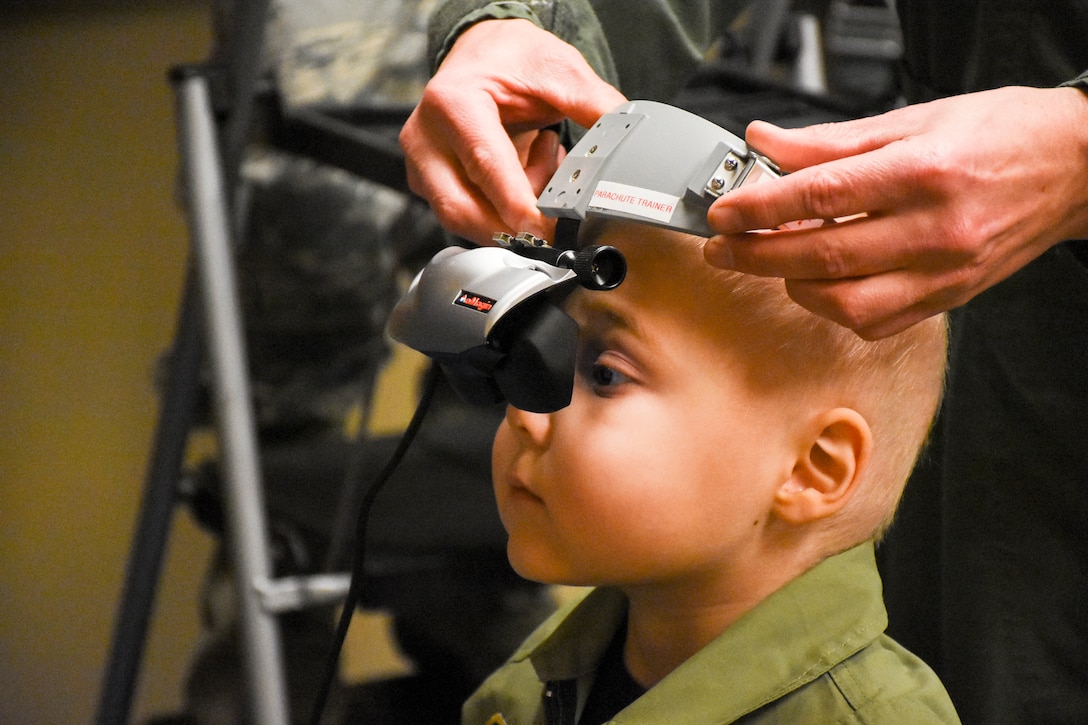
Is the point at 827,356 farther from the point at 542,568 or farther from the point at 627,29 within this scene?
the point at 627,29

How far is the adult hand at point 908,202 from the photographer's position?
0.55 metres

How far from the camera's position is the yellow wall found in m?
2.03

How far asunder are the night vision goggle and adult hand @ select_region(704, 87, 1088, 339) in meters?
0.03

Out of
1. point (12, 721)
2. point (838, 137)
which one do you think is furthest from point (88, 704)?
point (838, 137)

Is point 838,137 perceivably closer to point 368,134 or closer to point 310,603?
point 310,603

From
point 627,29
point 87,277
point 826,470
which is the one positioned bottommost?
point 87,277

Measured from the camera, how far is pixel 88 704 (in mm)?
1603

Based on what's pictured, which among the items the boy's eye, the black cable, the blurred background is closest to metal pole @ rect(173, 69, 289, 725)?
the black cable

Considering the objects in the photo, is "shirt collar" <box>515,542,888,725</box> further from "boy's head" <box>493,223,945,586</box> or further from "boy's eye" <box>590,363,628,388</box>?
"boy's eye" <box>590,363,628,388</box>

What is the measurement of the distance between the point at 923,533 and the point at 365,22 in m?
0.92

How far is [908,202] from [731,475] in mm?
213

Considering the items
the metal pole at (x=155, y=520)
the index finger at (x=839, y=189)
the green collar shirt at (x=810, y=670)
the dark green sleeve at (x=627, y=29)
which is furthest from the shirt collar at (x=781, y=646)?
the metal pole at (x=155, y=520)

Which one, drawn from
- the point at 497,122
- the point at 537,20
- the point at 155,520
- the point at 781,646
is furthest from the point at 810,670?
the point at 155,520

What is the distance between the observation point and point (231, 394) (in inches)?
45.3
